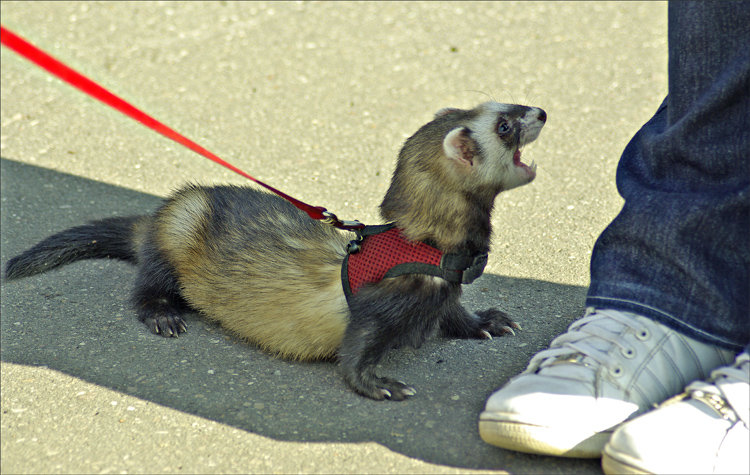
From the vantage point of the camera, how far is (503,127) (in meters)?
2.60

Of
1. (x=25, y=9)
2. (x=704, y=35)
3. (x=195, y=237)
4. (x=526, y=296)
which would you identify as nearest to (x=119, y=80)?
(x=25, y=9)

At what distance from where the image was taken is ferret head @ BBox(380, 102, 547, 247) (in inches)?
99.5

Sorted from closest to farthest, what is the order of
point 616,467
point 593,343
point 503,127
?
point 616,467
point 593,343
point 503,127

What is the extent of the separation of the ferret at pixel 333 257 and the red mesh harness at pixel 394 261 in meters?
0.01

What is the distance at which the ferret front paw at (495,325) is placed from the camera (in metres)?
2.90

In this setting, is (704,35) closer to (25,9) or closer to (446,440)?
(446,440)

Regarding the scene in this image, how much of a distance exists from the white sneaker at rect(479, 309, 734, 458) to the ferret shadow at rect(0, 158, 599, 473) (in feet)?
0.36

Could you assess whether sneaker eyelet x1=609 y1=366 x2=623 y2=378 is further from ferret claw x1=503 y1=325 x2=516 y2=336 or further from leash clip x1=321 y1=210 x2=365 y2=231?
leash clip x1=321 y1=210 x2=365 y2=231

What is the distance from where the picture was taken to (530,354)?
9.09ft

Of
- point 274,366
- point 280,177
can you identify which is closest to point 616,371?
point 274,366

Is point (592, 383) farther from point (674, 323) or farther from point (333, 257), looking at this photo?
point (333, 257)

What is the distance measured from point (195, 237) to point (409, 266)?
0.93m

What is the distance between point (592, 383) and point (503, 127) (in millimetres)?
885

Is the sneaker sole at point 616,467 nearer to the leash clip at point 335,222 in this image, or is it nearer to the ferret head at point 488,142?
the ferret head at point 488,142
